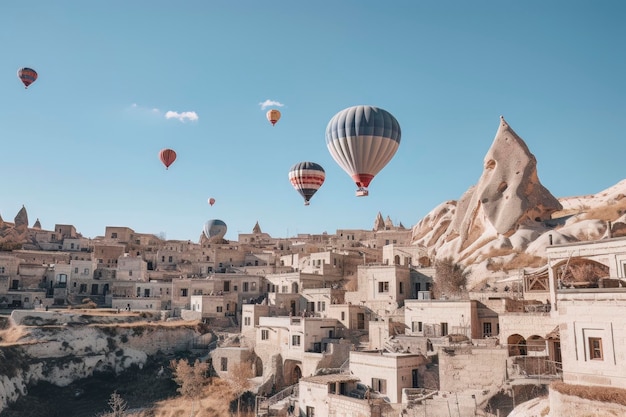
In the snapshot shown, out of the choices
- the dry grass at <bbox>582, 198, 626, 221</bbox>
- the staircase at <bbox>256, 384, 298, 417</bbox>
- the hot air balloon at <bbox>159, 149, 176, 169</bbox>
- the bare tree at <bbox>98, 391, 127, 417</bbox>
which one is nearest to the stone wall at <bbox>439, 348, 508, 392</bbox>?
the staircase at <bbox>256, 384, 298, 417</bbox>

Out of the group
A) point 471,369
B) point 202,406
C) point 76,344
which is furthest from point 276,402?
point 76,344

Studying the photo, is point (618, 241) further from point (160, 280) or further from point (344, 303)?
point (160, 280)

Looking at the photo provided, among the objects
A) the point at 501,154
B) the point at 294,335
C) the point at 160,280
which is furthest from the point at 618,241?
the point at 160,280

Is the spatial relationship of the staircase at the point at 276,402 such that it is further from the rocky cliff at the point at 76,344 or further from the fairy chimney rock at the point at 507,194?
the fairy chimney rock at the point at 507,194

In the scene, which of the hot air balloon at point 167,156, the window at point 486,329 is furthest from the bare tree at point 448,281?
the hot air balloon at point 167,156

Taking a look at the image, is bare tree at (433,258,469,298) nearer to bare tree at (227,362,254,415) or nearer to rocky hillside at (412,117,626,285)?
rocky hillside at (412,117,626,285)

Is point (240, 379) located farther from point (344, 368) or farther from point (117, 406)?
point (117, 406)
